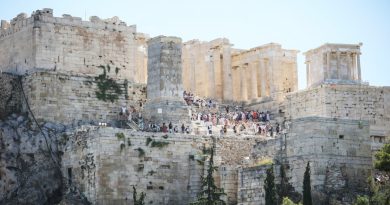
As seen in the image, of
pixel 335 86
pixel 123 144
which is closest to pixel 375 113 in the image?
pixel 335 86

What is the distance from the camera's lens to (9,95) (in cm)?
5784

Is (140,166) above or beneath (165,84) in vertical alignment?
beneath

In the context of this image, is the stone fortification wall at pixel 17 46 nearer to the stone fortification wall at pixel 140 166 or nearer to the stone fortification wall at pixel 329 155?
the stone fortification wall at pixel 140 166

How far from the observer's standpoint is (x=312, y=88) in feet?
209

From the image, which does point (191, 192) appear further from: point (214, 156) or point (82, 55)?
point (82, 55)

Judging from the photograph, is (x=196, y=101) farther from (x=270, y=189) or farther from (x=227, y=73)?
(x=270, y=189)

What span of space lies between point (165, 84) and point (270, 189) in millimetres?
13212

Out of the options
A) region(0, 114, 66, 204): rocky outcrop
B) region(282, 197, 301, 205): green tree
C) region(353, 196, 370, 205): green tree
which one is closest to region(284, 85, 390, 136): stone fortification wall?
region(0, 114, 66, 204): rocky outcrop

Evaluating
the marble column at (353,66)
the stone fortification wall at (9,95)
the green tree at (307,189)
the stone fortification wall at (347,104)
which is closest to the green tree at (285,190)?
the green tree at (307,189)

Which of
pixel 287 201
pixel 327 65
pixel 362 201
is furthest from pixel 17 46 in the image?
pixel 362 201

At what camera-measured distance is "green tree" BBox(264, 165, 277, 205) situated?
46.0 meters

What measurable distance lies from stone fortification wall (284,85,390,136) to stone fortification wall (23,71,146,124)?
35.8 ft

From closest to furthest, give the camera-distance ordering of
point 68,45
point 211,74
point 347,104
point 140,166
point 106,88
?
point 140,166 → point 68,45 → point 106,88 → point 347,104 → point 211,74

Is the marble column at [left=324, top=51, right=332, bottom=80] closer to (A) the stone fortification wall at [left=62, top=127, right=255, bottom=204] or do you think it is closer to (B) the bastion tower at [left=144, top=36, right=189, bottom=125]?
(B) the bastion tower at [left=144, top=36, right=189, bottom=125]
